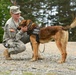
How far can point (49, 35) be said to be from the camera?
9.84 meters

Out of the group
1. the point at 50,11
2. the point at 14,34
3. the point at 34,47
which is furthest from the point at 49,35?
the point at 50,11

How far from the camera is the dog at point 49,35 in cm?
960

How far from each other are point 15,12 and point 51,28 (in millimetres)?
1289

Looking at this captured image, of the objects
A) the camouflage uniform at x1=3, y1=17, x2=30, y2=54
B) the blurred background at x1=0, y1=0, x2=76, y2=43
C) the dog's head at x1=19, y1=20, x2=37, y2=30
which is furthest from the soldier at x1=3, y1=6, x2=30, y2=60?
the blurred background at x1=0, y1=0, x2=76, y2=43

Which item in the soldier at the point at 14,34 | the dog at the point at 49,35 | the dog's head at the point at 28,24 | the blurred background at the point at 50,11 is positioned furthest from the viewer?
the blurred background at the point at 50,11

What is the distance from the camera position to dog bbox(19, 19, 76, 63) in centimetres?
960

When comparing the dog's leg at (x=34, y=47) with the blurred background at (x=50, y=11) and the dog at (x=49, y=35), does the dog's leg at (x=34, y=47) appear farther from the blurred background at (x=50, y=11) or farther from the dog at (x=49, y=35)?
the blurred background at (x=50, y=11)

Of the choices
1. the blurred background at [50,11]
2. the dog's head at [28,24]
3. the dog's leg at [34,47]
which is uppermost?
the dog's head at [28,24]

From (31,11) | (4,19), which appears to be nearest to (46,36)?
(4,19)

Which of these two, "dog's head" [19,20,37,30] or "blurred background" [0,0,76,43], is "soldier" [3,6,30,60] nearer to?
"dog's head" [19,20,37,30]

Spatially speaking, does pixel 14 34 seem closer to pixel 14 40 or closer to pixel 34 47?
pixel 14 40

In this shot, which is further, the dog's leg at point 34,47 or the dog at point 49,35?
the dog's leg at point 34,47

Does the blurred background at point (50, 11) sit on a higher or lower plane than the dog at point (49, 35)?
lower

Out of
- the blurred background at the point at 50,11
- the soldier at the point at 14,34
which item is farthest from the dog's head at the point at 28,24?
the blurred background at the point at 50,11
